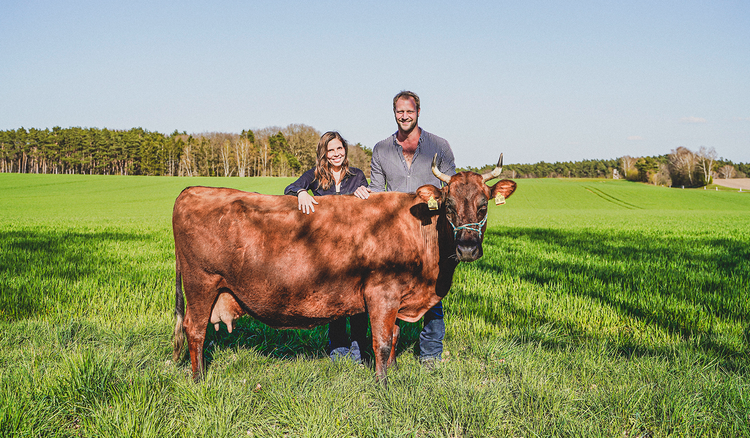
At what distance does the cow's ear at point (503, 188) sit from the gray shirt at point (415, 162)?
0.80m

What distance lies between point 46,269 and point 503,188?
8957 mm

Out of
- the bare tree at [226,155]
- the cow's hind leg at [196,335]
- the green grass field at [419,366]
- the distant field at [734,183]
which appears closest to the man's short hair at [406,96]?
the green grass field at [419,366]

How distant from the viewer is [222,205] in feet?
14.0

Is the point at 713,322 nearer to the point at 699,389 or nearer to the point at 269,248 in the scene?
the point at 699,389

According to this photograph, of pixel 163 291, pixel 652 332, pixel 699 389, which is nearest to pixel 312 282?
pixel 699 389

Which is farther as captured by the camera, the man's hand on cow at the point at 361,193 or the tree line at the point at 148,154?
the tree line at the point at 148,154

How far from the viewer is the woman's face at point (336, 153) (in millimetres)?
4965

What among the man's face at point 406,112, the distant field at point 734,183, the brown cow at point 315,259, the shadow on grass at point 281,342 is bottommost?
the shadow on grass at point 281,342

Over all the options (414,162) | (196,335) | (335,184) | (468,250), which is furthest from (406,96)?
(196,335)

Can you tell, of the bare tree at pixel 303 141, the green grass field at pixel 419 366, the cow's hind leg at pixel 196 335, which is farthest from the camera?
the bare tree at pixel 303 141

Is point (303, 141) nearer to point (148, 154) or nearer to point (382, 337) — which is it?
point (148, 154)

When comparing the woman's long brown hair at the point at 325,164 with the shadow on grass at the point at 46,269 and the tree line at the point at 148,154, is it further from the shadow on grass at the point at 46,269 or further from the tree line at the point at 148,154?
the tree line at the point at 148,154

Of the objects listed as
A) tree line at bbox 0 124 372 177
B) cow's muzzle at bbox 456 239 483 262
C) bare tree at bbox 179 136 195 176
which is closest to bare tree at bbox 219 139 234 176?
tree line at bbox 0 124 372 177

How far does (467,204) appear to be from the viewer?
3812mm
